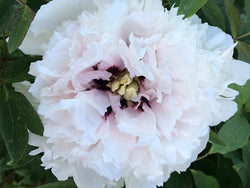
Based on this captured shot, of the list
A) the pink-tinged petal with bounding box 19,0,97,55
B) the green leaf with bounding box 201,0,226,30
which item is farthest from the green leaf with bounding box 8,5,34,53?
the green leaf with bounding box 201,0,226,30

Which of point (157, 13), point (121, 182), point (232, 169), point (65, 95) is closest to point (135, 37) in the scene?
point (157, 13)

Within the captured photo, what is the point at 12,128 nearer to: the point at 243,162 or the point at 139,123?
the point at 139,123

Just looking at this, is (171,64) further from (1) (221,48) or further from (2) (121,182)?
(2) (121,182)

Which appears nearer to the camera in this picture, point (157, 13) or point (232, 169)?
point (157, 13)

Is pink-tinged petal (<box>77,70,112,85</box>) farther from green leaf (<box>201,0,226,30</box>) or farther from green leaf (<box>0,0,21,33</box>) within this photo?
green leaf (<box>201,0,226,30</box>)

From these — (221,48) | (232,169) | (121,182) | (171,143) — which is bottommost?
(232,169)

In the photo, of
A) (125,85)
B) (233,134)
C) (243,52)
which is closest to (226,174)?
(233,134)
